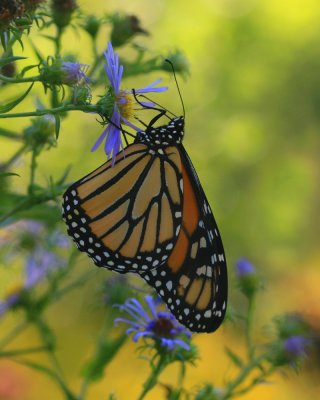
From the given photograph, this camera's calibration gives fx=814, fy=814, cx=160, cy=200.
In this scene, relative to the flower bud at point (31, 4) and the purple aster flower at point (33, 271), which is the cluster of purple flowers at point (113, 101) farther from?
the purple aster flower at point (33, 271)

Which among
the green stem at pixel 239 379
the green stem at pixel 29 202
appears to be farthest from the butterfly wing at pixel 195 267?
the green stem at pixel 29 202

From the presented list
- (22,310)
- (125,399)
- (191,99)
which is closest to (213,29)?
(191,99)

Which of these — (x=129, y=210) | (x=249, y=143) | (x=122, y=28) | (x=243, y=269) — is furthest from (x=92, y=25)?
(x=249, y=143)

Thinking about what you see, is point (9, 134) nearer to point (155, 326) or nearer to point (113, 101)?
point (113, 101)

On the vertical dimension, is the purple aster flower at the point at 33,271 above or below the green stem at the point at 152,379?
above

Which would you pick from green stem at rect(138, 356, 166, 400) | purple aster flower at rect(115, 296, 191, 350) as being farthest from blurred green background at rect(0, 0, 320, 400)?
green stem at rect(138, 356, 166, 400)

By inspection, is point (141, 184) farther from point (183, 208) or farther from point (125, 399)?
point (125, 399)

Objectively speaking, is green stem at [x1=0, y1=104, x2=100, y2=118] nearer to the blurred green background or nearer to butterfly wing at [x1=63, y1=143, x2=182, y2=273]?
butterfly wing at [x1=63, y1=143, x2=182, y2=273]

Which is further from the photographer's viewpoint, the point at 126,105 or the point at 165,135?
the point at 165,135
